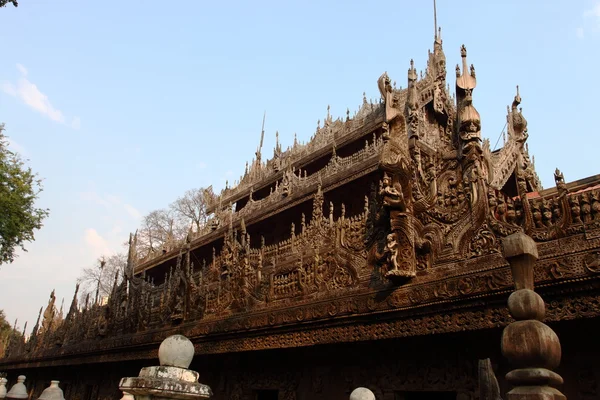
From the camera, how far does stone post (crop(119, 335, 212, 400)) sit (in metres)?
4.30

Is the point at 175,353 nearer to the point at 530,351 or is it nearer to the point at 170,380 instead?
the point at 170,380

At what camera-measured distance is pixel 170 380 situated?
4383 mm

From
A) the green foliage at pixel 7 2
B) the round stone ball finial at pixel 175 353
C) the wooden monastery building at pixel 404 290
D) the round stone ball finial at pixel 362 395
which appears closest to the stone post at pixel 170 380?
the round stone ball finial at pixel 175 353

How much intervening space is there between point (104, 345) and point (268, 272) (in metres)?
7.18

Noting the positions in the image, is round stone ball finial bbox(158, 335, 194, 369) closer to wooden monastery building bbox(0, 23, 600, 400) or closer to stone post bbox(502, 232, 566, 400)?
wooden monastery building bbox(0, 23, 600, 400)

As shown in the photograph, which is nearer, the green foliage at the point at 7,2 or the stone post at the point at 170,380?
the stone post at the point at 170,380

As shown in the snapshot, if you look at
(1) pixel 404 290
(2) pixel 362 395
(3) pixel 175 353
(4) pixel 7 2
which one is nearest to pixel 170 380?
(3) pixel 175 353

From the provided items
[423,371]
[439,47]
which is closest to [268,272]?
[423,371]

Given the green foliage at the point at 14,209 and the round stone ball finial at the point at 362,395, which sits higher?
the green foliage at the point at 14,209

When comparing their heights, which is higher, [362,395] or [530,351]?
[530,351]

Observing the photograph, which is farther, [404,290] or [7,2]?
[7,2]

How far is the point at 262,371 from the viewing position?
8.53 m

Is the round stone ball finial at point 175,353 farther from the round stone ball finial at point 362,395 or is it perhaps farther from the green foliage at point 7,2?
the green foliage at point 7,2

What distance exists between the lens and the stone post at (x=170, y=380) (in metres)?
4.30
